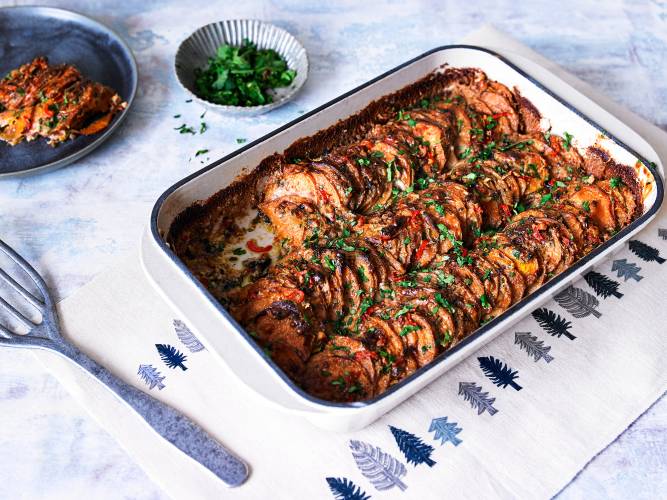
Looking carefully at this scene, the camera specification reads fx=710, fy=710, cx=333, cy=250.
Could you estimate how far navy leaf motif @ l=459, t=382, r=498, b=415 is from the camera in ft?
13.1

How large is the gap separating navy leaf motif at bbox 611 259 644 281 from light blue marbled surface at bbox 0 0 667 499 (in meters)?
0.83

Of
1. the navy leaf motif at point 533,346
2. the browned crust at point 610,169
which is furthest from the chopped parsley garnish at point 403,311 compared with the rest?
the browned crust at point 610,169

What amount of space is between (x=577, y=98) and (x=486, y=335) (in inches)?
87.8

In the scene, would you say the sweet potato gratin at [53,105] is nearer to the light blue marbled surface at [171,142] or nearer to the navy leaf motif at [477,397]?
the light blue marbled surface at [171,142]

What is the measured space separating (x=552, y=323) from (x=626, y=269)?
2.33 feet

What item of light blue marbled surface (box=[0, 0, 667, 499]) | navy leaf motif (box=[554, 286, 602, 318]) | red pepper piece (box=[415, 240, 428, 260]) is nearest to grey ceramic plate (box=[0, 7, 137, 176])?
light blue marbled surface (box=[0, 0, 667, 499])

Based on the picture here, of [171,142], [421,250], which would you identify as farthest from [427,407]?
[171,142]

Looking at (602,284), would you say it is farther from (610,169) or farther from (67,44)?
(67,44)

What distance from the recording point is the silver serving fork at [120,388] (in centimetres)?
366

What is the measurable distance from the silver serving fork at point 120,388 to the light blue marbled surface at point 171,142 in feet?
0.62

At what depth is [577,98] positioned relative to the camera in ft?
16.2

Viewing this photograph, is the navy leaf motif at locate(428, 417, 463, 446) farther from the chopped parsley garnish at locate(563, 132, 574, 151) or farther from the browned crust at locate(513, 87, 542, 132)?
the browned crust at locate(513, 87, 542, 132)

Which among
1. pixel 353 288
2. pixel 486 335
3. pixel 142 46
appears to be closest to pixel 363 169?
pixel 353 288

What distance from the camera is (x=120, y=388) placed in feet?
12.7
